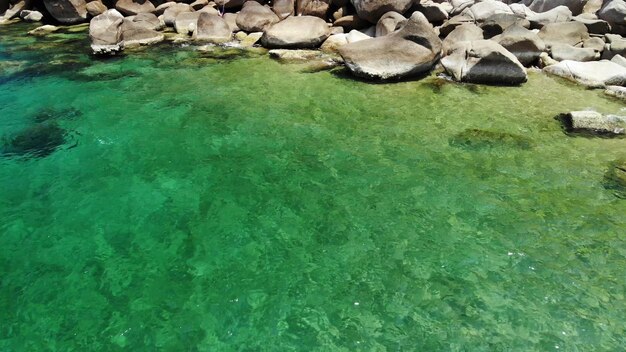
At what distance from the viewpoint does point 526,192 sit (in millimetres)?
6859

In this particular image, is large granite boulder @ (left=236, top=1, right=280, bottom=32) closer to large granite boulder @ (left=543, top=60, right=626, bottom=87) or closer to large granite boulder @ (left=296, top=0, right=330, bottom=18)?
large granite boulder @ (left=296, top=0, right=330, bottom=18)

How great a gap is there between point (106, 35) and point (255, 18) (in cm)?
475

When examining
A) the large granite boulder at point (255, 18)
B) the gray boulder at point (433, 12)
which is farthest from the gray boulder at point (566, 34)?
the large granite boulder at point (255, 18)

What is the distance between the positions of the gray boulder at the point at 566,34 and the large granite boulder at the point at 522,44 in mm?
744

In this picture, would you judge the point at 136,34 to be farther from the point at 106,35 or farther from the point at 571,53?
the point at 571,53

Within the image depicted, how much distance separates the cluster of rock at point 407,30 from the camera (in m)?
11.1

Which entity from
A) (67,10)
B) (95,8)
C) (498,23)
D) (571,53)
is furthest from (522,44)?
(67,10)

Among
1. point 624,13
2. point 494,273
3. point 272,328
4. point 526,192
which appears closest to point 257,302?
point 272,328

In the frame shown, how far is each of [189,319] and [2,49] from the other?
1437 centimetres

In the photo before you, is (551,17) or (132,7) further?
(132,7)

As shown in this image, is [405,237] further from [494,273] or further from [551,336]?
[551,336]

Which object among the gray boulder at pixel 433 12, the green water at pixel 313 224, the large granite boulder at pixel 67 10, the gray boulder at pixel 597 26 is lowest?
the large granite boulder at pixel 67 10

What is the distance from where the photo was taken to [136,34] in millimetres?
14820

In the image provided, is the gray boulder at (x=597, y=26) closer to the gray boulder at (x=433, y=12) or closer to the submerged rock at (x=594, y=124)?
the gray boulder at (x=433, y=12)
